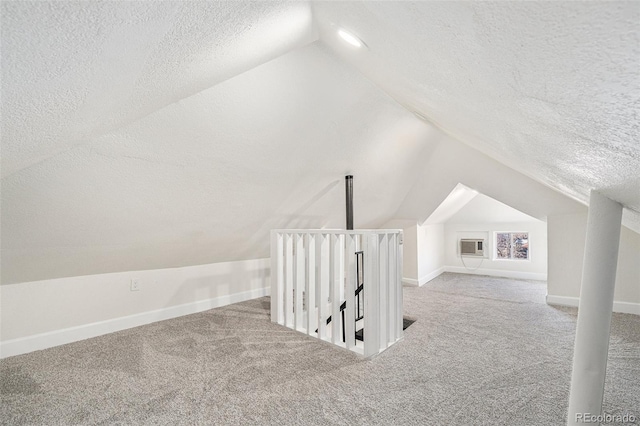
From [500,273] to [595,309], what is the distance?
5.47m

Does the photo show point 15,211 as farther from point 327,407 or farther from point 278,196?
point 327,407

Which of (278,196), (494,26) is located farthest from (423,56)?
(278,196)

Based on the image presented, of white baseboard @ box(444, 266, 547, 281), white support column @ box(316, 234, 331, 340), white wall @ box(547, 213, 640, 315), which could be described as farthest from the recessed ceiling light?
white baseboard @ box(444, 266, 547, 281)

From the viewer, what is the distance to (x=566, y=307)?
3717 mm

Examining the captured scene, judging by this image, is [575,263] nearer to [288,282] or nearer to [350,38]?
[288,282]

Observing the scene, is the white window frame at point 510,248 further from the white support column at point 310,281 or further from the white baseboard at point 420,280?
the white support column at point 310,281

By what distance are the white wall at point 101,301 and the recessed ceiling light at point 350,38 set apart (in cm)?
311

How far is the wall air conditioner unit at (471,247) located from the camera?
242 inches

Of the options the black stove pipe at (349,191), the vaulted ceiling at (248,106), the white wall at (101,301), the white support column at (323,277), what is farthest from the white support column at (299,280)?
the white wall at (101,301)

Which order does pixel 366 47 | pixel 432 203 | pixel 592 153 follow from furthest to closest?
pixel 432 203, pixel 366 47, pixel 592 153

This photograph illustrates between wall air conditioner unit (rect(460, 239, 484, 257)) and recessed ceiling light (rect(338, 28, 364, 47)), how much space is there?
5.87 metres

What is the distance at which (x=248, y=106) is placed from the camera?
207cm

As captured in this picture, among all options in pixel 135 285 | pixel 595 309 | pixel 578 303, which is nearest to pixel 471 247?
pixel 578 303

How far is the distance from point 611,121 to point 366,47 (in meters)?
1.08
